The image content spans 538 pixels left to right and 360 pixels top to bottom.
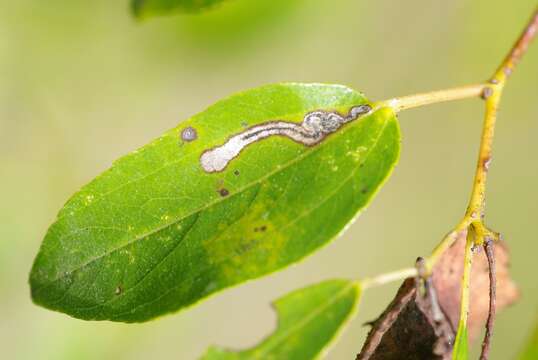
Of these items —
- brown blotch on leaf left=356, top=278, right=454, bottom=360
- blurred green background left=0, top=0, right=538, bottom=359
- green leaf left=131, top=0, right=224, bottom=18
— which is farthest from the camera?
blurred green background left=0, top=0, right=538, bottom=359

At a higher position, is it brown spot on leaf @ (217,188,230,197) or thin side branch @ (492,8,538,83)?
thin side branch @ (492,8,538,83)

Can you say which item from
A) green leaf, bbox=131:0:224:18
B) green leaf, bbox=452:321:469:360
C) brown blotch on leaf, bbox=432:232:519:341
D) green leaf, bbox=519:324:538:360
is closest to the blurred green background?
green leaf, bbox=131:0:224:18

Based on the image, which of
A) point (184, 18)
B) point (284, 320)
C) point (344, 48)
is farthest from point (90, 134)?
point (284, 320)

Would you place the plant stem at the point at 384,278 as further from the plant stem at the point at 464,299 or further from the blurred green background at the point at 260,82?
the blurred green background at the point at 260,82

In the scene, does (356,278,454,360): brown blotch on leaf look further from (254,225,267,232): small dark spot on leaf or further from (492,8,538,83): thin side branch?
(492,8,538,83): thin side branch

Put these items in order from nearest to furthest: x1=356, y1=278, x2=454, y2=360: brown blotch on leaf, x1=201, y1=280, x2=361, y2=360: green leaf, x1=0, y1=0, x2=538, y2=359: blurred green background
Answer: x1=201, y1=280, x2=361, y2=360: green leaf < x1=356, y1=278, x2=454, y2=360: brown blotch on leaf < x1=0, y1=0, x2=538, y2=359: blurred green background

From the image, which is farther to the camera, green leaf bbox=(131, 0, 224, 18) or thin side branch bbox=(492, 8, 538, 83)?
green leaf bbox=(131, 0, 224, 18)

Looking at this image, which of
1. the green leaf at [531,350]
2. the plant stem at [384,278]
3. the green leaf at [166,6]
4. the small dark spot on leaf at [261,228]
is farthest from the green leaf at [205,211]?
the green leaf at [531,350]
